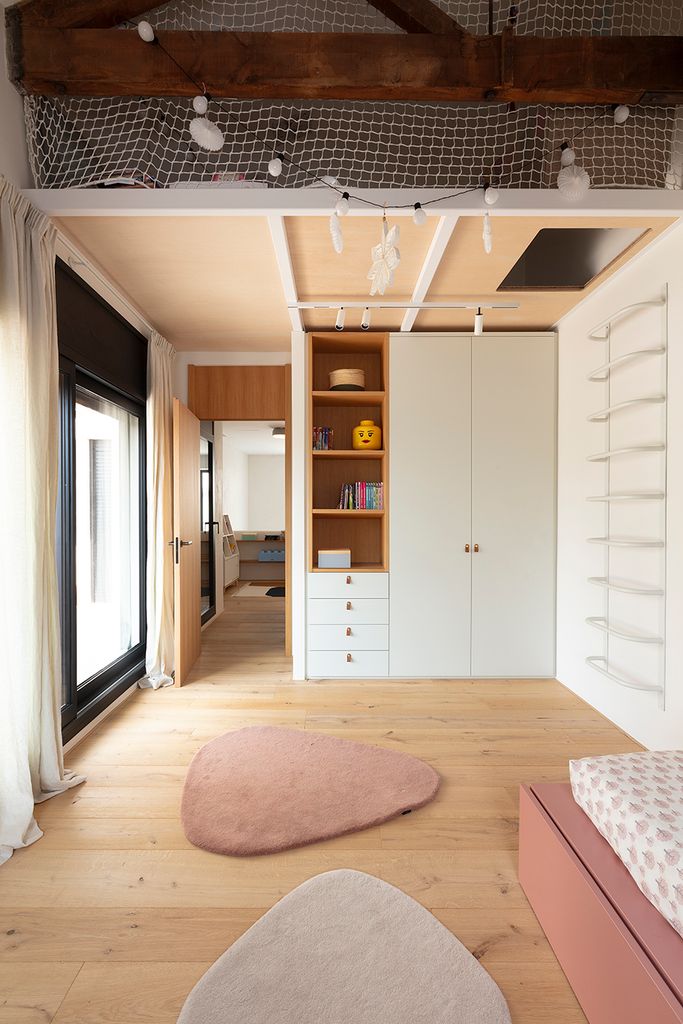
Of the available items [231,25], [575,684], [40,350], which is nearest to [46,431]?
[40,350]

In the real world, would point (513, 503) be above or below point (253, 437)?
below

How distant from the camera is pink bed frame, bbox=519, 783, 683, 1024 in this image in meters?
1.11

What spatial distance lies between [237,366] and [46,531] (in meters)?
2.80

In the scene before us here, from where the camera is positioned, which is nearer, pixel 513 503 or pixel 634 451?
pixel 634 451

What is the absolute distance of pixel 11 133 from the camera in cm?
212

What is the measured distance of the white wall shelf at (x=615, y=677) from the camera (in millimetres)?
2664

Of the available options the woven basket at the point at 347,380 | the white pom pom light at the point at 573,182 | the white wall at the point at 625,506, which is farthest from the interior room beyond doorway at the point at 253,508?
the white pom pom light at the point at 573,182

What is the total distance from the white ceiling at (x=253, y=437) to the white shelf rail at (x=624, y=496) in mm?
4783

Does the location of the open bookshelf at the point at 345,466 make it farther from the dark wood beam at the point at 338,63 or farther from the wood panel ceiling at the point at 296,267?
the dark wood beam at the point at 338,63

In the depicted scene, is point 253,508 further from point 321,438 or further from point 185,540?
point 321,438

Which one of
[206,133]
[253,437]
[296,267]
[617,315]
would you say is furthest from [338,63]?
[253,437]

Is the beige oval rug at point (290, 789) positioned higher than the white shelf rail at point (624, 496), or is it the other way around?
the white shelf rail at point (624, 496)

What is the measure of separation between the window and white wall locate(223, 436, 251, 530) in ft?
17.4

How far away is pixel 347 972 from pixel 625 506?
2.49 meters
